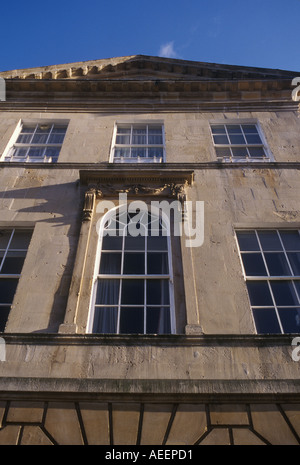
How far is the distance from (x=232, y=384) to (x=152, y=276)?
283cm

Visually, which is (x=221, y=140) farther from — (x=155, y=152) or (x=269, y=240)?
(x=269, y=240)

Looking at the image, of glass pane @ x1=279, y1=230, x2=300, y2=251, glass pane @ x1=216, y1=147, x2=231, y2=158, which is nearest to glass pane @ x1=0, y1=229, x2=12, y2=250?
Answer: glass pane @ x1=279, y1=230, x2=300, y2=251

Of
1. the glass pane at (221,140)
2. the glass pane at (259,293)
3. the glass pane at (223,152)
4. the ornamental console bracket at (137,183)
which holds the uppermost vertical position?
the glass pane at (221,140)

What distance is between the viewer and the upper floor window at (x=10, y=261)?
775 centimetres

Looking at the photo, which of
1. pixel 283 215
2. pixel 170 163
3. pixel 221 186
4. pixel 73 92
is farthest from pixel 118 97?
pixel 283 215

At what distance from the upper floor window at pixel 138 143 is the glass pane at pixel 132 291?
16.1 ft

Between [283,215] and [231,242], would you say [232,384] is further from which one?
[283,215]

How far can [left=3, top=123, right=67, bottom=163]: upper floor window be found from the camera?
11.9 metres

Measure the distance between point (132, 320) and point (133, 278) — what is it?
1004 millimetres

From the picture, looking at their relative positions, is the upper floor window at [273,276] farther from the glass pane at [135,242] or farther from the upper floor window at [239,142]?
the upper floor window at [239,142]

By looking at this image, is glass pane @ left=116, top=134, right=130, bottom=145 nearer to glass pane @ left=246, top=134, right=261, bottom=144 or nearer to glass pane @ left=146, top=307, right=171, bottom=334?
glass pane @ left=246, top=134, right=261, bottom=144

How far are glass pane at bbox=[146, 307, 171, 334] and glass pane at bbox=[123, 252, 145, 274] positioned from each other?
1011 mm

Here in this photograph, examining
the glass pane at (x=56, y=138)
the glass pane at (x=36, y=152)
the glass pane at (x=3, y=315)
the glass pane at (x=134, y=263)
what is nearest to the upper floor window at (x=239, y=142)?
the glass pane at (x=134, y=263)

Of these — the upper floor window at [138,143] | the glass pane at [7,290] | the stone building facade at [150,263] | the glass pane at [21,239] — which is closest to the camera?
the stone building facade at [150,263]
